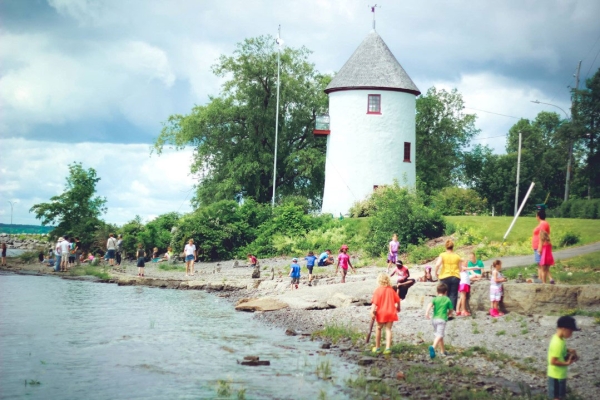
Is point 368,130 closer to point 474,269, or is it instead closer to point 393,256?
point 393,256

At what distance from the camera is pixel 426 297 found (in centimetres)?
2242

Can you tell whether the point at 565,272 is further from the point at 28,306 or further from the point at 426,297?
the point at 28,306

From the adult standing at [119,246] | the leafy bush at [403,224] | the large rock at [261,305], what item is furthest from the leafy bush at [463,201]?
the large rock at [261,305]

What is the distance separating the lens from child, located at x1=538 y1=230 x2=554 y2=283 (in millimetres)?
19562

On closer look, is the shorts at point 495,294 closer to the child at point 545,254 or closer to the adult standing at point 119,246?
the child at point 545,254

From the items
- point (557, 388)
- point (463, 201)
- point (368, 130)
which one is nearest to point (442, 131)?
point (463, 201)

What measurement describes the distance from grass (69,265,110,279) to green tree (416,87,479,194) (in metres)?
27.6

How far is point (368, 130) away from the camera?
160ft

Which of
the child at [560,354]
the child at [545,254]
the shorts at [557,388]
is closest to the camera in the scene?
the child at [560,354]

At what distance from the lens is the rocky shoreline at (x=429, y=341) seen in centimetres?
1420

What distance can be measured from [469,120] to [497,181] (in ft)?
39.8

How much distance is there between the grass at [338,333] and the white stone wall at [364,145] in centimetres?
2748

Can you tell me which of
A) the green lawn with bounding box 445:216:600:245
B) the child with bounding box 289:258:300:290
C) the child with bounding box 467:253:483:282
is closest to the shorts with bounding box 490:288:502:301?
the child with bounding box 467:253:483:282

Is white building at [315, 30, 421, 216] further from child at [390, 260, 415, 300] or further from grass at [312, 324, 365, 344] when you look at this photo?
grass at [312, 324, 365, 344]
